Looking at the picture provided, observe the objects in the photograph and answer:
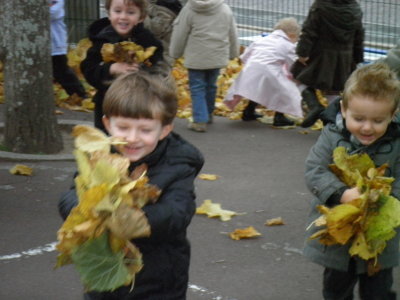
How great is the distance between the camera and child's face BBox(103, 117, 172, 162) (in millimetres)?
3438

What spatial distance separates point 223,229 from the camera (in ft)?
20.9

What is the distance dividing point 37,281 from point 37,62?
3268mm

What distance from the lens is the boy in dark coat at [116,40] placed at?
6059 millimetres

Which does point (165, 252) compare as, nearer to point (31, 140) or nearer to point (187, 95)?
point (31, 140)

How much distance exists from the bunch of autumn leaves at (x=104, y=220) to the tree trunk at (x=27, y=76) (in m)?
5.00

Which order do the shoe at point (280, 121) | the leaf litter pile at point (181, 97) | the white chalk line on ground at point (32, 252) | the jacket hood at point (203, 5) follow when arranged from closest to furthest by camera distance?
the white chalk line on ground at point (32, 252), the jacket hood at point (203, 5), the shoe at point (280, 121), the leaf litter pile at point (181, 97)

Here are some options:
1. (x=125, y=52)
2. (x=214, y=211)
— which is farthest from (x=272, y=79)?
(x=125, y=52)

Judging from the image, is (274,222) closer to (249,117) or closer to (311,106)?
(311,106)

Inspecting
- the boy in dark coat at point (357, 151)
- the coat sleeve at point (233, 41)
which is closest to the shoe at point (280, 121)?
the coat sleeve at point (233, 41)

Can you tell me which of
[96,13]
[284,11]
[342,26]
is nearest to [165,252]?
[342,26]

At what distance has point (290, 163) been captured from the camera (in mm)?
8484

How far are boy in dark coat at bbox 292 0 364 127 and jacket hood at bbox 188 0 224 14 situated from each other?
100cm

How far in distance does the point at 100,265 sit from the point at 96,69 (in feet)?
10.5

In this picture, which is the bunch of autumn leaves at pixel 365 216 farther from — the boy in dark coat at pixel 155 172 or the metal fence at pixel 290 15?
the metal fence at pixel 290 15
